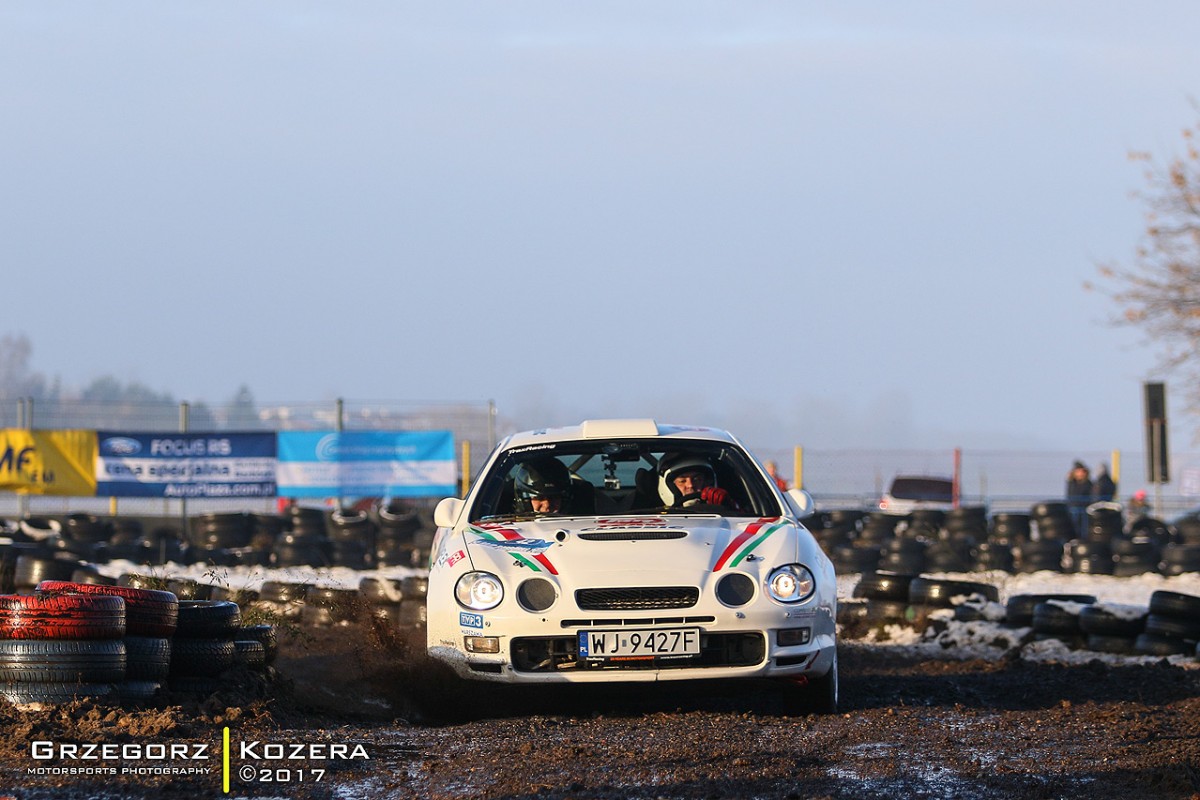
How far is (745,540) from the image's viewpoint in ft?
22.2

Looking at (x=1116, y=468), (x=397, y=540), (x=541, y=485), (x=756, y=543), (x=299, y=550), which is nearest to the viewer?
(x=756, y=543)

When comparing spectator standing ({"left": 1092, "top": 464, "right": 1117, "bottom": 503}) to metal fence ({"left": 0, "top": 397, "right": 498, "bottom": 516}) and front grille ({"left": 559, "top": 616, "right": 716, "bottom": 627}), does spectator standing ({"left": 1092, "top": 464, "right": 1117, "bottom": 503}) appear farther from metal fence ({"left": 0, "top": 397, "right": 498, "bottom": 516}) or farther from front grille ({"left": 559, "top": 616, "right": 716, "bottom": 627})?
front grille ({"left": 559, "top": 616, "right": 716, "bottom": 627})

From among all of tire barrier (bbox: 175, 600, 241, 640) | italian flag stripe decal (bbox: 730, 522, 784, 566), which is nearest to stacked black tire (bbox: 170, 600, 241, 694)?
tire barrier (bbox: 175, 600, 241, 640)

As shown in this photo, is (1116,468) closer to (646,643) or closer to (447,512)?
(447,512)

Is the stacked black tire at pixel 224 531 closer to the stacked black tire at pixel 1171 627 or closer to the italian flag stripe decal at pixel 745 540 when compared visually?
the stacked black tire at pixel 1171 627

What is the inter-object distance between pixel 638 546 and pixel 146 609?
7.27 ft

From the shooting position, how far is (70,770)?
491 cm

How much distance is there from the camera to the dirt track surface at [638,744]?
4.78 meters

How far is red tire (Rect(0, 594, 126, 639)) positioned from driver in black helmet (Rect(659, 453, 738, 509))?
291 centimetres

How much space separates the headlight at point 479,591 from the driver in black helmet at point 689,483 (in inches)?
54.6


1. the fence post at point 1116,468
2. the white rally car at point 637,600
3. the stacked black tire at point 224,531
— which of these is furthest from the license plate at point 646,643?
the fence post at point 1116,468

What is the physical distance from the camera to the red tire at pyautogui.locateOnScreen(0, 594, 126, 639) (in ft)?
19.9

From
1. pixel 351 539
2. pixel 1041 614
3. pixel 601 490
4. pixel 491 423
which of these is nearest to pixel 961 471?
pixel 491 423

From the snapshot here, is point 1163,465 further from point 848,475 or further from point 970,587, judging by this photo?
point 970,587
